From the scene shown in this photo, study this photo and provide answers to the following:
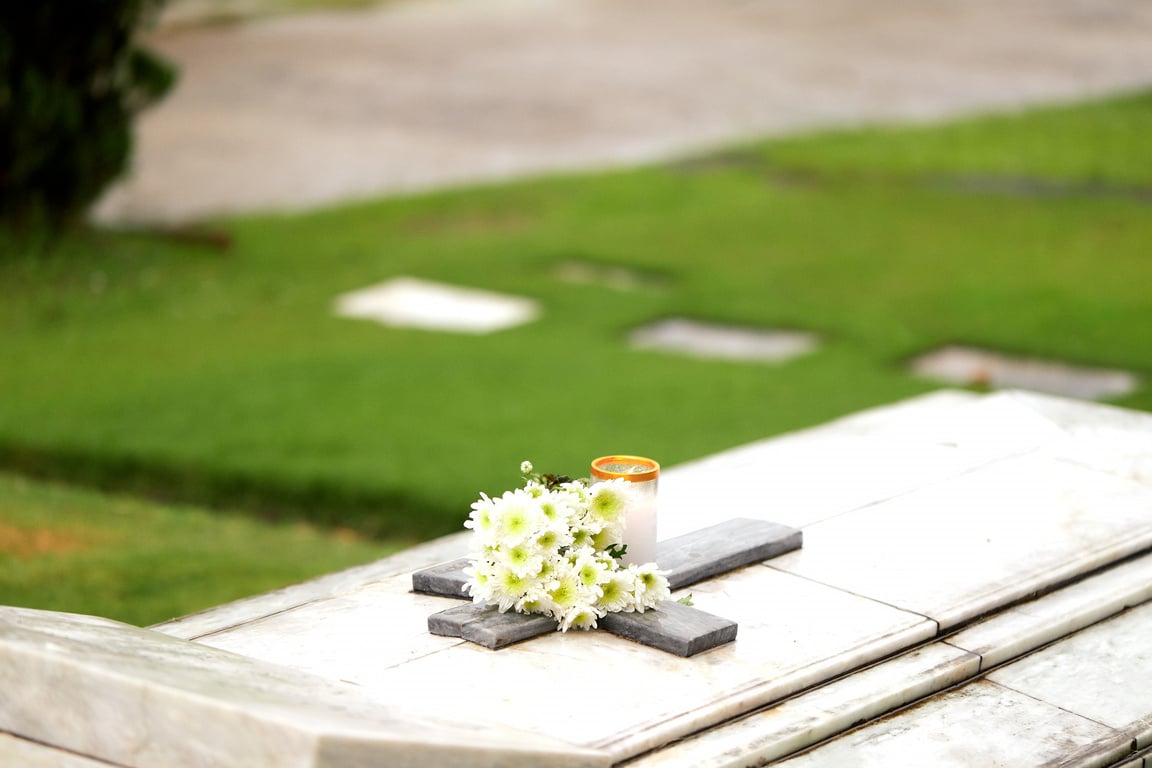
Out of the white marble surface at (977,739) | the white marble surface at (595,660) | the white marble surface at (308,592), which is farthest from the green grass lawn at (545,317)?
the white marble surface at (977,739)

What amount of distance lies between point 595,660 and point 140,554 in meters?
2.61

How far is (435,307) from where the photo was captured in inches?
351

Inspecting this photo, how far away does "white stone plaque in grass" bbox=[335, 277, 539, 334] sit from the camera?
862 centimetres

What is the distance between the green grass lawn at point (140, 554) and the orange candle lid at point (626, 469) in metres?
1.93

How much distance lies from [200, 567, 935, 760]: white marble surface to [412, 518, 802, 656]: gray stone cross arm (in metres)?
0.03

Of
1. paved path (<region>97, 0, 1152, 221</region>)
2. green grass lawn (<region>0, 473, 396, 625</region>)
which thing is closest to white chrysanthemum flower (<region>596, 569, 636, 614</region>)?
green grass lawn (<region>0, 473, 396, 625</region>)

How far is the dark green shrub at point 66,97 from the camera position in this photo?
9008 mm

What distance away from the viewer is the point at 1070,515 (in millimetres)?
4414

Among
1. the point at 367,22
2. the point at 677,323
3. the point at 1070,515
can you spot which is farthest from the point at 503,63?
the point at 1070,515

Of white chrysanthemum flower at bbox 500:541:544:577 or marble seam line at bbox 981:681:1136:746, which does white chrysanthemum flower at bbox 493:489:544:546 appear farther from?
marble seam line at bbox 981:681:1136:746

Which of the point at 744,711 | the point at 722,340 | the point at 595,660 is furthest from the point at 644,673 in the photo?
the point at 722,340

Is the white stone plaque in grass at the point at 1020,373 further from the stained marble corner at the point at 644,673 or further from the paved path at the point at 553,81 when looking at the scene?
the paved path at the point at 553,81

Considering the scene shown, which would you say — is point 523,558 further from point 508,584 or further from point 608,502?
point 608,502

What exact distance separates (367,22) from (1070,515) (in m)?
15.0
